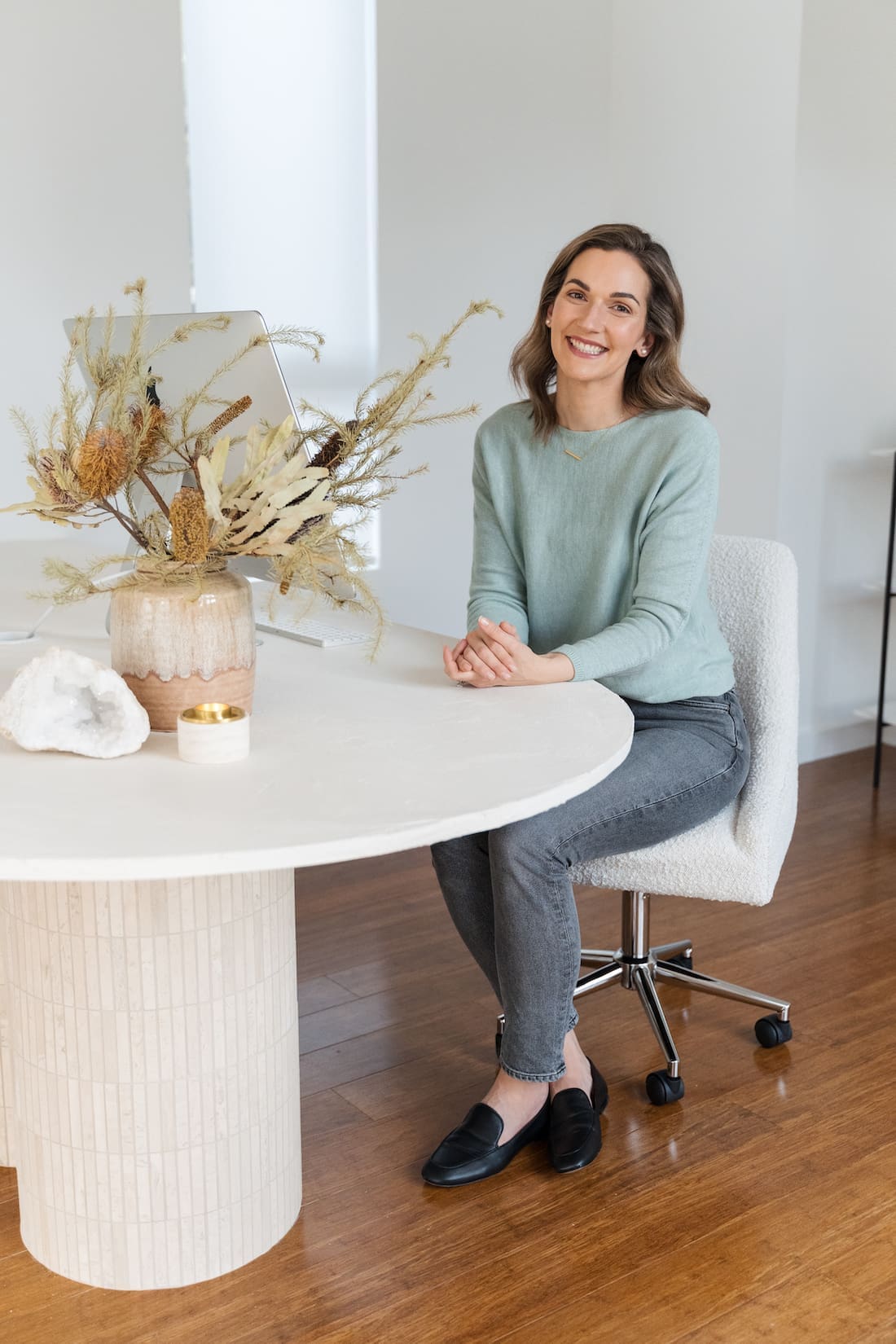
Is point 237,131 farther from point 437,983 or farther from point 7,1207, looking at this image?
point 7,1207

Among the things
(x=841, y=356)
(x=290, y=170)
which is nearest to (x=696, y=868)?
(x=841, y=356)

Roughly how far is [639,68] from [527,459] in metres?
2.30

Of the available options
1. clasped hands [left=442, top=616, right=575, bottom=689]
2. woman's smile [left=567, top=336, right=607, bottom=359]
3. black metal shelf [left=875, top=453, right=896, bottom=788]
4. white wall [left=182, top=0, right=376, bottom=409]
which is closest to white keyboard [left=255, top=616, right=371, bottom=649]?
clasped hands [left=442, top=616, right=575, bottom=689]

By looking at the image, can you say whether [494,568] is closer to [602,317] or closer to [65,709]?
[602,317]

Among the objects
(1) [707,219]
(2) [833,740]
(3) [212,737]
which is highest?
(1) [707,219]

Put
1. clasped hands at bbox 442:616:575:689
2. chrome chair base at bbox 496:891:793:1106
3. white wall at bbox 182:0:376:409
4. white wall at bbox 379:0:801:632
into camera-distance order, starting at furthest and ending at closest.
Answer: white wall at bbox 379:0:801:632 → white wall at bbox 182:0:376:409 → chrome chair base at bbox 496:891:793:1106 → clasped hands at bbox 442:616:575:689

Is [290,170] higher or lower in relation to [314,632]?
higher

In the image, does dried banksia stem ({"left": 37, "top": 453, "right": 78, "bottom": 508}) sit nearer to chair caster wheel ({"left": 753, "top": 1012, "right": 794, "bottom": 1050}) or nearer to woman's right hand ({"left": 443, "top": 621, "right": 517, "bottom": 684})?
woman's right hand ({"left": 443, "top": 621, "right": 517, "bottom": 684})

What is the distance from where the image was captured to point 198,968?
1534 millimetres

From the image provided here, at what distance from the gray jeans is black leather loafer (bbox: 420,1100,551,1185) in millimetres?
84

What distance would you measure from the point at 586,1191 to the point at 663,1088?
263 mm

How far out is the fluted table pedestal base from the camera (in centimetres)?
151

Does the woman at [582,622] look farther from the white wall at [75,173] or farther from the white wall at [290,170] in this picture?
the white wall at [290,170]

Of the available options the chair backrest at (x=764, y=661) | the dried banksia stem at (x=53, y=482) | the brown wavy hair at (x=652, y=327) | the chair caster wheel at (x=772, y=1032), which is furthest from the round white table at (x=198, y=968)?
the chair caster wheel at (x=772, y=1032)
